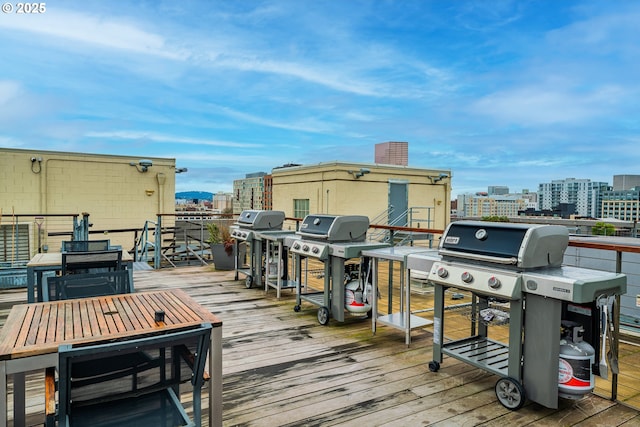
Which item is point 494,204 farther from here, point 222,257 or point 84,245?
point 84,245

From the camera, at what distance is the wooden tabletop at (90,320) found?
1.59 meters

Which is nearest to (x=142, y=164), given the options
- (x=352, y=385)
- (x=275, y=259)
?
(x=275, y=259)

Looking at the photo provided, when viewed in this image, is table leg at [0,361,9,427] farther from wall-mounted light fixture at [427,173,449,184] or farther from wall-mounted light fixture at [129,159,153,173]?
wall-mounted light fixture at [427,173,449,184]

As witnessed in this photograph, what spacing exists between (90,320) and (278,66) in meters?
12.3

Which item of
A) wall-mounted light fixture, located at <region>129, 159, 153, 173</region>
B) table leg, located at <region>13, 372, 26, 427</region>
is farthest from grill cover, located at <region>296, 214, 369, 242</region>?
wall-mounted light fixture, located at <region>129, 159, 153, 173</region>

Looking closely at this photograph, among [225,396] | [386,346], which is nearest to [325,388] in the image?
[225,396]

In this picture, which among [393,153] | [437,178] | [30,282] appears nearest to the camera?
[30,282]

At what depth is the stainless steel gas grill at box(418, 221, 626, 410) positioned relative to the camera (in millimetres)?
2404

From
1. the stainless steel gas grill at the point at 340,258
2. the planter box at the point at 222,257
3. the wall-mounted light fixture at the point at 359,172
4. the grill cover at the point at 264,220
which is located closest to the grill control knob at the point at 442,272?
the stainless steel gas grill at the point at 340,258

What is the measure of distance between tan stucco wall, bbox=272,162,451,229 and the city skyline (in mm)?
836

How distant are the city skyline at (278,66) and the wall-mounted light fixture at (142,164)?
1.09 ft

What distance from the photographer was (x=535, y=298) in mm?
2490

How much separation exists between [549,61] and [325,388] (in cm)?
1460
